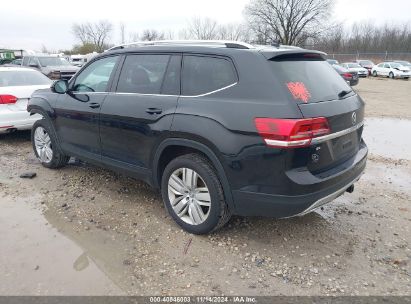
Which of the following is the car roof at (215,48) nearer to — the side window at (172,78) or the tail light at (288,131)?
the side window at (172,78)

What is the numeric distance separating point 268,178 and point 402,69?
115 ft

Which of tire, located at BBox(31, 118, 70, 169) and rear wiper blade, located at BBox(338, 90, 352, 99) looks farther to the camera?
tire, located at BBox(31, 118, 70, 169)

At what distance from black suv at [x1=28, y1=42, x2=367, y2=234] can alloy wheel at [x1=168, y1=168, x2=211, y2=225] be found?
1 cm

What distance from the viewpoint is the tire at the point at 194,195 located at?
3475 millimetres

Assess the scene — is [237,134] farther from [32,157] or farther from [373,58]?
[373,58]

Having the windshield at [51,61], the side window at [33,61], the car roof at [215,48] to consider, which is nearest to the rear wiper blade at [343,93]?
the car roof at [215,48]

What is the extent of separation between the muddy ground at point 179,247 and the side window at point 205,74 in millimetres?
1451

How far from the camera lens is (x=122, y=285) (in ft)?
9.91

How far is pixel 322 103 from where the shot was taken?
10.7 ft

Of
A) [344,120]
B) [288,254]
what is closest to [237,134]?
[344,120]

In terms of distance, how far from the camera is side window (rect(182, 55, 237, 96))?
343 cm

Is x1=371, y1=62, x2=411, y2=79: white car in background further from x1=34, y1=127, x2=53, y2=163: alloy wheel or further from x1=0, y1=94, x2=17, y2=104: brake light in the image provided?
x1=34, y1=127, x2=53, y2=163: alloy wheel

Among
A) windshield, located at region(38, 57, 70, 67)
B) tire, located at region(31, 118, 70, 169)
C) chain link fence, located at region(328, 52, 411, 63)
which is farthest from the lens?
chain link fence, located at region(328, 52, 411, 63)

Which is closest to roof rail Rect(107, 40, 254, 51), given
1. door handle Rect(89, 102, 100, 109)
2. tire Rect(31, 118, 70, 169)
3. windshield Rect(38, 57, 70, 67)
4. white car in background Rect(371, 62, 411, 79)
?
door handle Rect(89, 102, 100, 109)
